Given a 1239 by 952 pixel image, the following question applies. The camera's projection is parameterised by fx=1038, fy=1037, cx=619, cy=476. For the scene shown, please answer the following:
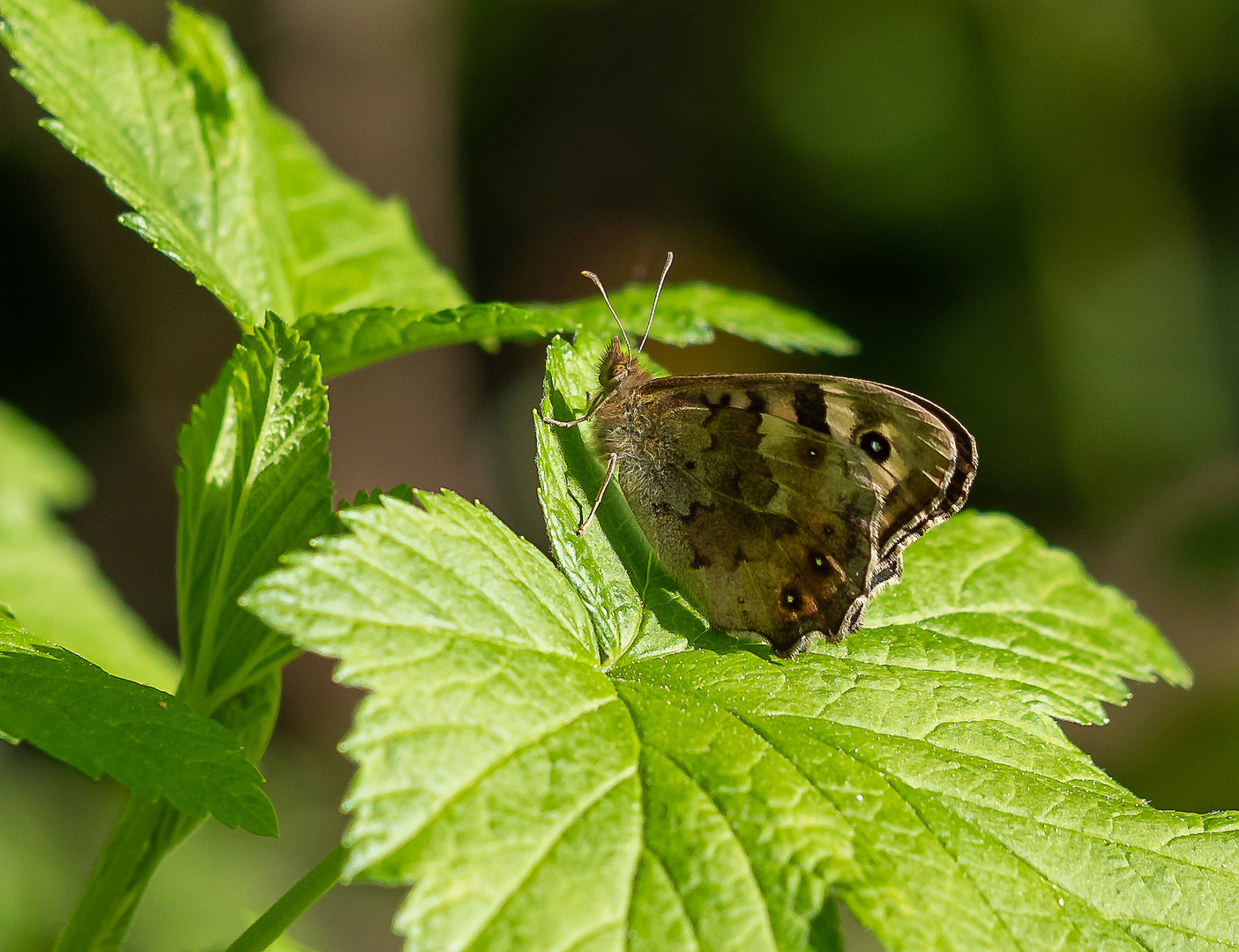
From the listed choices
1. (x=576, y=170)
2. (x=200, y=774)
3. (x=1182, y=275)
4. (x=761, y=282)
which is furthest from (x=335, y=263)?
(x=576, y=170)

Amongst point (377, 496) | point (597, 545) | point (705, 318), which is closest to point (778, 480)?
point (705, 318)

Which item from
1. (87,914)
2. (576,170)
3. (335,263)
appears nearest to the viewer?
(87,914)

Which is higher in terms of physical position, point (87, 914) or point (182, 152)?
point (182, 152)

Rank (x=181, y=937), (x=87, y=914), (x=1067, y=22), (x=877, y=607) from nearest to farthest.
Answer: (x=87, y=914) < (x=877, y=607) < (x=181, y=937) < (x=1067, y=22)

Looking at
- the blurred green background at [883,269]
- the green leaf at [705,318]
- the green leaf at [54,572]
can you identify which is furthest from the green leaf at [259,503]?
the blurred green background at [883,269]

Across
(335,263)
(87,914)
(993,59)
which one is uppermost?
(993,59)

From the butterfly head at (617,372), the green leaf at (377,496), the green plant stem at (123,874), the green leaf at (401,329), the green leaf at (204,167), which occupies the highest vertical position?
the green leaf at (204,167)

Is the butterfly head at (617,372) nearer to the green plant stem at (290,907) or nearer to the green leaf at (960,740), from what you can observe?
the green leaf at (960,740)

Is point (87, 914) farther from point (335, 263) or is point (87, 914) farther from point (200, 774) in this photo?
point (335, 263)
